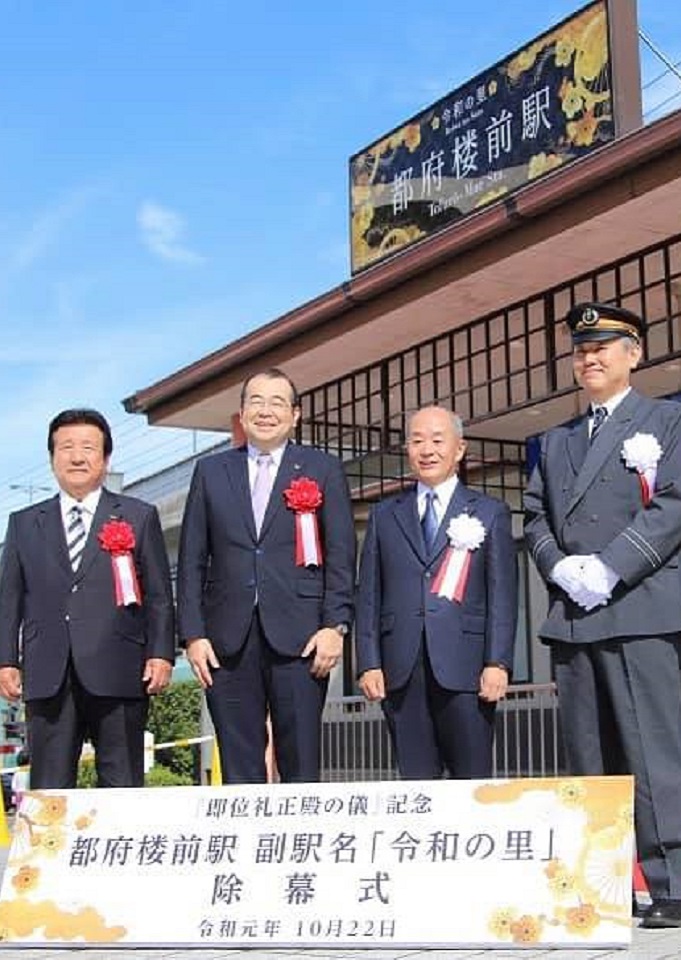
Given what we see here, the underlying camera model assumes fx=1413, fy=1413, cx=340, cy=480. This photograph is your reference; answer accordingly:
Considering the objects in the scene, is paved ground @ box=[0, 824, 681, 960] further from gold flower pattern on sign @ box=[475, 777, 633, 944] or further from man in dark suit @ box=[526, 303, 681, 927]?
man in dark suit @ box=[526, 303, 681, 927]

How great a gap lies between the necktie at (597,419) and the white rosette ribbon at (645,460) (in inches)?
6.6

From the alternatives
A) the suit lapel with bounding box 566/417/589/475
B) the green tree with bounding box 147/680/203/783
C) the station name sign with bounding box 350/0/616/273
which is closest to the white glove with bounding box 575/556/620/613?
the suit lapel with bounding box 566/417/589/475

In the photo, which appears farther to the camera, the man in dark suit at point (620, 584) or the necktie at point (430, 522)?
the necktie at point (430, 522)

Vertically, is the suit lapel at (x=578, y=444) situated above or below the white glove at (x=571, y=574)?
above

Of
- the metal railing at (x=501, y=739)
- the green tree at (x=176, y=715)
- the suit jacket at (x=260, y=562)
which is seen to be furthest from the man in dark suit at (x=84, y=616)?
the green tree at (x=176, y=715)

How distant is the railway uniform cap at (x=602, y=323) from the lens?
437 cm

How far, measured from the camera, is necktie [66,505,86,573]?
4.90 meters

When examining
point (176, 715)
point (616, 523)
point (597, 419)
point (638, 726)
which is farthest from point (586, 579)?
point (176, 715)

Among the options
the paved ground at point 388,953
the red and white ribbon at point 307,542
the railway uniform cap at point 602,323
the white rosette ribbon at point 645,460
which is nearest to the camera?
the paved ground at point 388,953

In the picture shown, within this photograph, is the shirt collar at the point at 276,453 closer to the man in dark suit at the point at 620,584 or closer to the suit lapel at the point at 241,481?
the suit lapel at the point at 241,481

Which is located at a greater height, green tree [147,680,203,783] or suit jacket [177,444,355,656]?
suit jacket [177,444,355,656]

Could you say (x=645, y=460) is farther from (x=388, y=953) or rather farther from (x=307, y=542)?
(x=388, y=953)

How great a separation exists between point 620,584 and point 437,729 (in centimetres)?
82

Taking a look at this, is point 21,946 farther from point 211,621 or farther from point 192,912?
point 211,621
